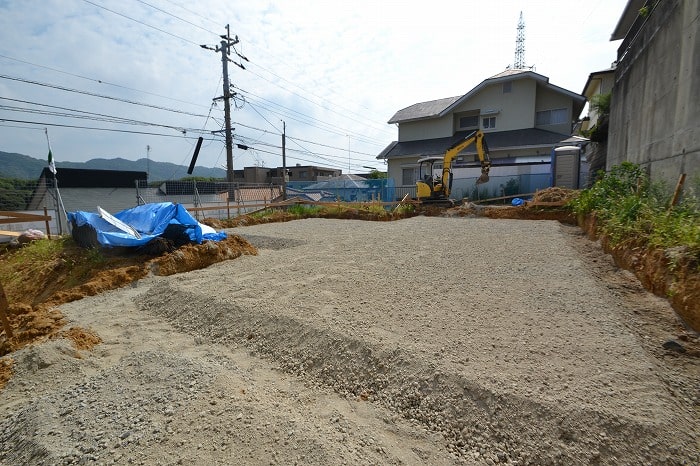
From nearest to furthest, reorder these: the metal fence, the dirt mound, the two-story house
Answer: the dirt mound
the metal fence
the two-story house

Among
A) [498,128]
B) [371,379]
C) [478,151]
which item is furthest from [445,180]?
[371,379]

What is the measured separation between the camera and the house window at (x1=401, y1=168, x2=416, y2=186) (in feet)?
69.8

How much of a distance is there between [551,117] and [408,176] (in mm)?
8595

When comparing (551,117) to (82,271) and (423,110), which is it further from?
(82,271)

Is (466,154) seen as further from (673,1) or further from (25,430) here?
(25,430)

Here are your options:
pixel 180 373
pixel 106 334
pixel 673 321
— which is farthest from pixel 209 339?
pixel 673 321

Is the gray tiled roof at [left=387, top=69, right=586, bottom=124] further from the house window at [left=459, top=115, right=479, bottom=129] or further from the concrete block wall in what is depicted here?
the concrete block wall

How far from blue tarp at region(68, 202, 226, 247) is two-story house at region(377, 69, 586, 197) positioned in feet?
42.9

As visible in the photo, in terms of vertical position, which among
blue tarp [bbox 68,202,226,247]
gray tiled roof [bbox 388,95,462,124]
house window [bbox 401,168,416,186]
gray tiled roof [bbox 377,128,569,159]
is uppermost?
gray tiled roof [bbox 388,95,462,124]

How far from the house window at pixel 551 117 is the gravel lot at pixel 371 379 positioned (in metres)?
18.1

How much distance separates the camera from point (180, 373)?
8.34 feet

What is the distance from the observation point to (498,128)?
19.8 metres

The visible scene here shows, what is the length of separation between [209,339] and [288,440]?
1696 millimetres

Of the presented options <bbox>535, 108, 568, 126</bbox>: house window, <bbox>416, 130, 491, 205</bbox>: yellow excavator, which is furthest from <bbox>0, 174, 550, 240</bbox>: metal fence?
<bbox>535, 108, 568, 126</bbox>: house window
